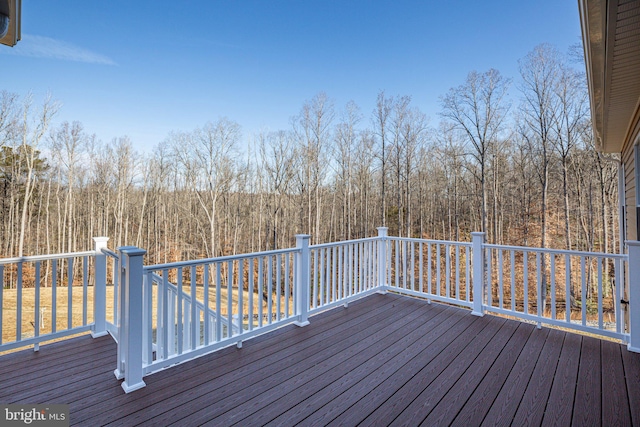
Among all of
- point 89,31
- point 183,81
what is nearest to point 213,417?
point 183,81

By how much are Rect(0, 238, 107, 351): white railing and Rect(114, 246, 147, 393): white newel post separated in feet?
1.41

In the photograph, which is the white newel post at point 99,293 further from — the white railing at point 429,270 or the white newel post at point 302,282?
the white railing at point 429,270

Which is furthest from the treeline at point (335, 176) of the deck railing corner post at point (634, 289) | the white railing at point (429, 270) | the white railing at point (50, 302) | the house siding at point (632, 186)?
the deck railing corner post at point (634, 289)

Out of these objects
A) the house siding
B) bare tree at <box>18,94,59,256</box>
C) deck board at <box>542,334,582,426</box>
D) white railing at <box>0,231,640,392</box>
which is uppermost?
bare tree at <box>18,94,59,256</box>

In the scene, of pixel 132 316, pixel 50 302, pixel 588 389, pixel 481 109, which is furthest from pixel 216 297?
pixel 50 302

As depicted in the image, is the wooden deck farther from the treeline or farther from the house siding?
the treeline

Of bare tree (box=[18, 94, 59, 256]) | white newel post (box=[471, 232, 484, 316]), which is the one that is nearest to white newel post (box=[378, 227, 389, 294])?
white newel post (box=[471, 232, 484, 316])

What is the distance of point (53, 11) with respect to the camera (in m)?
12.3

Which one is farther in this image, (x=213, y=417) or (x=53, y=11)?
(x=53, y=11)

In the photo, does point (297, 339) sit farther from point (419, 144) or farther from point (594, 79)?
point (419, 144)

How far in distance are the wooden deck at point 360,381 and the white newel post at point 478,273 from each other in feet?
1.64

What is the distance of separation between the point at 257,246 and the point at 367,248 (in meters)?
15.3

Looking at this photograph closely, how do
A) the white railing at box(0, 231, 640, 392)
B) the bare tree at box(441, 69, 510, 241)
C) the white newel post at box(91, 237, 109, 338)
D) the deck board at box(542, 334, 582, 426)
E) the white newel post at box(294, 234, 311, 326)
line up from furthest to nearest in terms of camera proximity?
the bare tree at box(441, 69, 510, 241) → the white newel post at box(294, 234, 311, 326) → the white newel post at box(91, 237, 109, 338) → the white railing at box(0, 231, 640, 392) → the deck board at box(542, 334, 582, 426)

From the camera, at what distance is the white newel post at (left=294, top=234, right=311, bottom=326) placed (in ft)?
11.7
